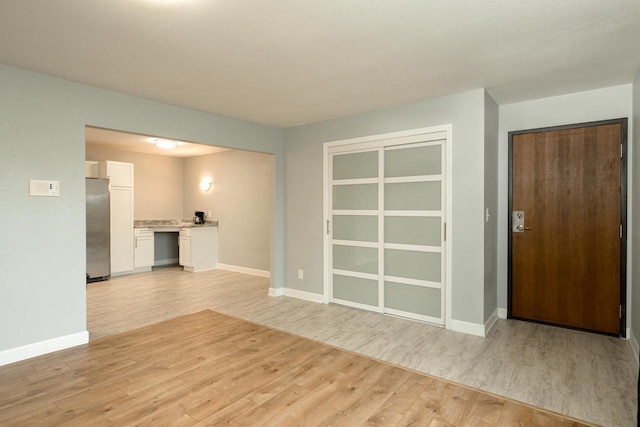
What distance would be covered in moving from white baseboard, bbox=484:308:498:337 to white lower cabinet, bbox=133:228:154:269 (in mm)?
6187

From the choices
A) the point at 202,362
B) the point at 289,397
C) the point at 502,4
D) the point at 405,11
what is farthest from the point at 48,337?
the point at 502,4

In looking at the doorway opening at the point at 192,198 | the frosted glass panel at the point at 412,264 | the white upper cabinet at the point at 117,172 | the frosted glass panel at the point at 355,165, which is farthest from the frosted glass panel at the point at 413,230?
the white upper cabinet at the point at 117,172

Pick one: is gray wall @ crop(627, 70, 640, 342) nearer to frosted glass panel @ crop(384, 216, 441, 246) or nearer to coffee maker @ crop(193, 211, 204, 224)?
frosted glass panel @ crop(384, 216, 441, 246)

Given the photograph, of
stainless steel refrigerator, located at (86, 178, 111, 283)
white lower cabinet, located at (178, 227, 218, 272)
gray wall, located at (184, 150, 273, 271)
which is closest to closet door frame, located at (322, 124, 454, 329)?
gray wall, located at (184, 150, 273, 271)

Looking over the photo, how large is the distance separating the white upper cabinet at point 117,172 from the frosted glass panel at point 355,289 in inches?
180

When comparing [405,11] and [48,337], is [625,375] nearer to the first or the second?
[405,11]

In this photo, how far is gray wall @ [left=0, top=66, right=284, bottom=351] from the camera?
278 cm

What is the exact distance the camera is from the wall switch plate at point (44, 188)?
289cm

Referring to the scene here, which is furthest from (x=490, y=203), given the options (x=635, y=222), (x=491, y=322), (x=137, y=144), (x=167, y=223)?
(x=167, y=223)

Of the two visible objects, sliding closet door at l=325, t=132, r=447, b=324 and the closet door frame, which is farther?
sliding closet door at l=325, t=132, r=447, b=324

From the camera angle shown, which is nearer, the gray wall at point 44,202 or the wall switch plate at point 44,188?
the gray wall at point 44,202

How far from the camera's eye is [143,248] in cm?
672

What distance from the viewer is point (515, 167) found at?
387 centimetres

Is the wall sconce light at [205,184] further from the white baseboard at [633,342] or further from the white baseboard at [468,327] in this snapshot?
the white baseboard at [633,342]
